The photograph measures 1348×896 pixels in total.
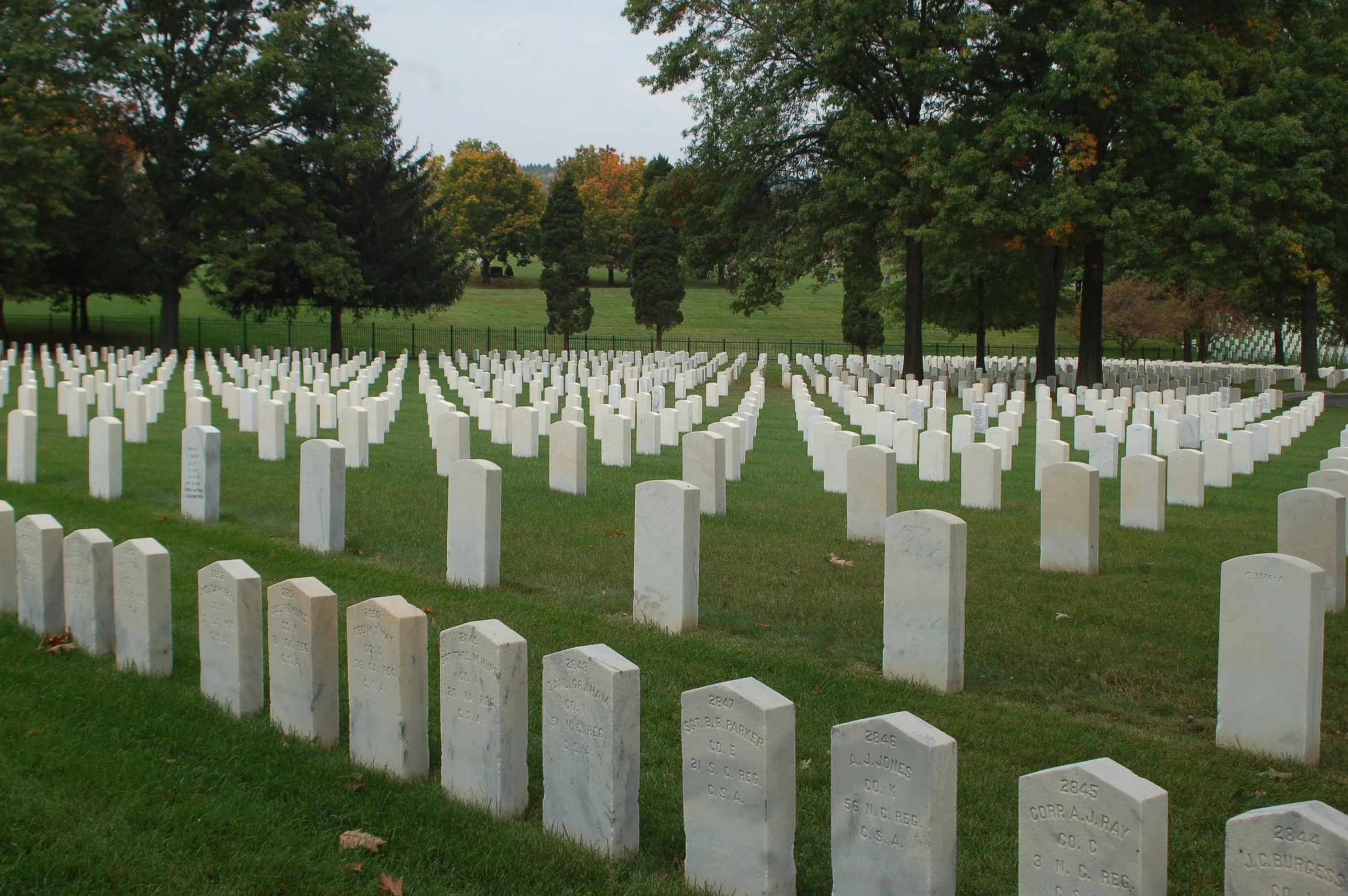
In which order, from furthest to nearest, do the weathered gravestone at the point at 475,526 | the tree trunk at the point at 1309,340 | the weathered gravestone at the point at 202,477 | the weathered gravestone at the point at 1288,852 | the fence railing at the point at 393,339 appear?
the fence railing at the point at 393,339, the tree trunk at the point at 1309,340, the weathered gravestone at the point at 202,477, the weathered gravestone at the point at 475,526, the weathered gravestone at the point at 1288,852

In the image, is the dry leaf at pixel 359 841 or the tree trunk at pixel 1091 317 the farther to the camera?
the tree trunk at pixel 1091 317

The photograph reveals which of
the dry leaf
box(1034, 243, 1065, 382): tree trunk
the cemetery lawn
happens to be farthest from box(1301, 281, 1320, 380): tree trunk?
the dry leaf

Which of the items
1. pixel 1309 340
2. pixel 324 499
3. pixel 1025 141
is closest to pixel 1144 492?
pixel 324 499

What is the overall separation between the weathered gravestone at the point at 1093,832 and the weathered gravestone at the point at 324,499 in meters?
7.05

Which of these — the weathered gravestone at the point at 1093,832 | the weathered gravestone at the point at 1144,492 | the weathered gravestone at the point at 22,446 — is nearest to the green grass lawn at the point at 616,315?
the weathered gravestone at the point at 22,446

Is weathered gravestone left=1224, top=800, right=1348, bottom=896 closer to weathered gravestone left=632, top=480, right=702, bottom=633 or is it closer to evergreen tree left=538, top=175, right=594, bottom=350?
weathered gravestone left=632, top=480, right=702, bottom=633

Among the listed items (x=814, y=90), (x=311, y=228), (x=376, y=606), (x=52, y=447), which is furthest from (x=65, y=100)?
(x=376, y=606)

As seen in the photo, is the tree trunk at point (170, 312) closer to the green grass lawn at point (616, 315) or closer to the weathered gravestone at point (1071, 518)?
the green grass lawn at point (616, 315)

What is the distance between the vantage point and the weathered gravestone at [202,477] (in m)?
10.3

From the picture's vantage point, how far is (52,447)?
1503 centimetres

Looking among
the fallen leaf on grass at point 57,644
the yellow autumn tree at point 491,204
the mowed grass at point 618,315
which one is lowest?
the fallen leaf on grass at point 57,644

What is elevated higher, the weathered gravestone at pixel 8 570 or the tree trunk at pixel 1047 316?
the tree trunk at pixel 1047 316

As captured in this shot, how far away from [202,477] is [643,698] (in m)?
6.37

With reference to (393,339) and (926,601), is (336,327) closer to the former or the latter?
(393,339)
